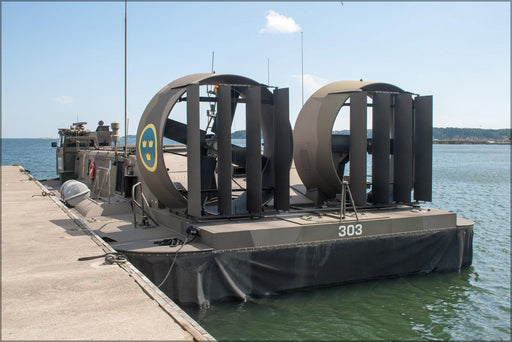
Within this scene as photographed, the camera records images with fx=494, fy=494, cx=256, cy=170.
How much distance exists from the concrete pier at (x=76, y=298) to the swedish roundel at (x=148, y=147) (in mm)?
1697

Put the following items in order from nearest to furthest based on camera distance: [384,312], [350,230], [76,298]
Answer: [76,298] < [384,312] < [350,230]

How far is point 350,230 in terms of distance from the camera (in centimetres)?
901

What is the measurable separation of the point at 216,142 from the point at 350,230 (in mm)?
2993

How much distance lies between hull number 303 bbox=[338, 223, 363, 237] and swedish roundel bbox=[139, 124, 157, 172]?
3594 mm

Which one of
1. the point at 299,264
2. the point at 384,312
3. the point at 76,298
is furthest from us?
the point at 299,264

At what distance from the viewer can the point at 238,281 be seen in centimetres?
816

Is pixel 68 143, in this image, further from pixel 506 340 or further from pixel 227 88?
pixel 506 340

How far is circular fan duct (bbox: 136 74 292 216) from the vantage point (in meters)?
8.60

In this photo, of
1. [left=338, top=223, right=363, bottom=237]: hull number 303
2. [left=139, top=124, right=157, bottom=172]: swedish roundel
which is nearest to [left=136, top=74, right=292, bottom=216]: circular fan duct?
[left=139, top=124, right=157, bottom=172]: swedish roundel

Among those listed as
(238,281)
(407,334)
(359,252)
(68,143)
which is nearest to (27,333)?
(238,281)

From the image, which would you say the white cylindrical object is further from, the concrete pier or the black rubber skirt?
the black rubber skirt

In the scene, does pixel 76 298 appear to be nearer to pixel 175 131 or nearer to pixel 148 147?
pixel 148 147

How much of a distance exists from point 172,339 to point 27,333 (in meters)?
1.34

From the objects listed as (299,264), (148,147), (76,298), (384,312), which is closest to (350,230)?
(299,264)
